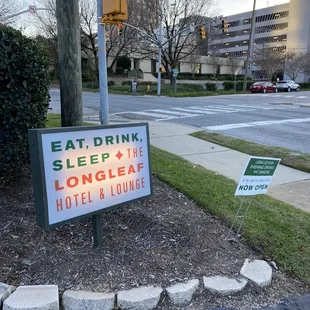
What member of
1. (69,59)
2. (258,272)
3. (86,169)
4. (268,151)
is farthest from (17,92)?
(268,151)

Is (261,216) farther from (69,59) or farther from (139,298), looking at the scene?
(69,59)

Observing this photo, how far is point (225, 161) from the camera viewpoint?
7.02 meters

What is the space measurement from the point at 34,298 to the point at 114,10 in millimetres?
4388

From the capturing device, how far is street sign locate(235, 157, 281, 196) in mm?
3226

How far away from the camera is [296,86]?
152ft

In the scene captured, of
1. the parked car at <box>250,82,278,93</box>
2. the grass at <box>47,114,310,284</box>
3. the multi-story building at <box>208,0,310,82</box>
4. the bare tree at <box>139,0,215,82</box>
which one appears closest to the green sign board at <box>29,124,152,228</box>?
the grass at <box>47,114,310,284</box>

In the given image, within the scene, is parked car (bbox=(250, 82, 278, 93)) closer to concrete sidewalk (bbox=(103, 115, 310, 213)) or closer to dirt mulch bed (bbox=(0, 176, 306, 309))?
concrete sidewalk (bbox=(103, 115, 310, 213))

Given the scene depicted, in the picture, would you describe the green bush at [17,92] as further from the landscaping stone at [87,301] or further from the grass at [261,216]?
the grass at [261,216]

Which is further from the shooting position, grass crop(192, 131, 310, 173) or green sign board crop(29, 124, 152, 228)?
grass crop(192, 131, 310, 173)

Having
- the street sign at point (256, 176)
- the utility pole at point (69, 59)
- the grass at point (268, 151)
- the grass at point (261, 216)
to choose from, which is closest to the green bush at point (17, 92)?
the utility pole at point (69, 59)

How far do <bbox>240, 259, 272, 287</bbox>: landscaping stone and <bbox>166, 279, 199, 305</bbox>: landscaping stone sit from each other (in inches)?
20.3

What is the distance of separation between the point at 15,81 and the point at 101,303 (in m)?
2.45

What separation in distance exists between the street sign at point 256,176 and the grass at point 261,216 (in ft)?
1.71

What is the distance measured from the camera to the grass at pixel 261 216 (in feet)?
10.5
